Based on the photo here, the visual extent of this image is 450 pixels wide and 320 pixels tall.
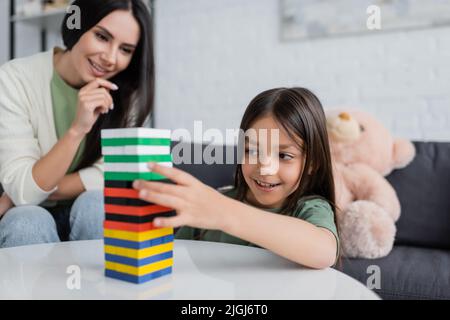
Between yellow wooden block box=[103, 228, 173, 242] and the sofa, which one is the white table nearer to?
yellow wooden block box=[103, 228, 173, 242]

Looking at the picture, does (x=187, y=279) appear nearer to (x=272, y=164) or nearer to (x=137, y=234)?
(x=137, y=234)

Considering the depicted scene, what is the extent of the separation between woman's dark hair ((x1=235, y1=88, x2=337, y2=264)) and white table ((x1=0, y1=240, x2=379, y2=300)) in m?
0.23

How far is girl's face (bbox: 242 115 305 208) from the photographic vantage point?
2.99ft

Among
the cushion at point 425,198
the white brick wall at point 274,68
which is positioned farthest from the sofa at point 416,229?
the white brick wall at point 274,68

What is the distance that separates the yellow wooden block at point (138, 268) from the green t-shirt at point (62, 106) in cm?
65

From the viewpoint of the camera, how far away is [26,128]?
114cm

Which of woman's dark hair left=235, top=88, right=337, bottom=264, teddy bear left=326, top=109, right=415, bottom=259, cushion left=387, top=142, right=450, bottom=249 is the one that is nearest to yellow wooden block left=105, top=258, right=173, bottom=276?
woman's dark hair left=235, top=88, right=337, bottom=264

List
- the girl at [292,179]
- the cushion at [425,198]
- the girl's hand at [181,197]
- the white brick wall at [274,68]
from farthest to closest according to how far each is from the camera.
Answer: the white brick wall at [274,68] < the cushion at [425,198] < the girl at [292,179] < the girl's hand at [181,197]

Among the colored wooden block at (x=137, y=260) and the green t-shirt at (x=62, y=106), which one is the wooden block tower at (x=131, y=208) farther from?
the green t-shirt at (x=62, y=106)

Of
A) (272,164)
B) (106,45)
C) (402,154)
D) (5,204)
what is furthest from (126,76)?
(402,154)

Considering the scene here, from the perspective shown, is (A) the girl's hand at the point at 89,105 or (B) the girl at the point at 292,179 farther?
(A) the girl's hand at the point at 89,105

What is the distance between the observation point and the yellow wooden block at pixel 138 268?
59 cm

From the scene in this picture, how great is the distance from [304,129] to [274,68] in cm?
119

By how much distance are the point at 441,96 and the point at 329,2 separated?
606 mm
